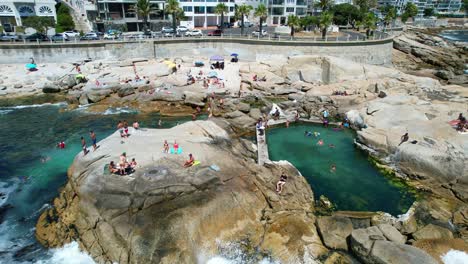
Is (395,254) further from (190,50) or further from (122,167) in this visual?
(190,50)

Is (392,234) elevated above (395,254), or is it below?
below

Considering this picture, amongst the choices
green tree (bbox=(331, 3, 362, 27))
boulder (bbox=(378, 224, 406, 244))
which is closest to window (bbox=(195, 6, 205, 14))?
green tree (bbox=(331, 3, 362, 27))

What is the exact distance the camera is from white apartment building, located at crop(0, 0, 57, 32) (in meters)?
65.5

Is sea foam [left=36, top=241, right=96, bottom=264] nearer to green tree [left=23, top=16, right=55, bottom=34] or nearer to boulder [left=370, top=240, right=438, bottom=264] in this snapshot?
boulder [left=370, top=240, right=438, bottom=264]

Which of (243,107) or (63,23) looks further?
(63,23)

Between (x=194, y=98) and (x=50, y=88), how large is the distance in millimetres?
22827

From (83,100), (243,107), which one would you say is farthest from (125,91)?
(243,107)

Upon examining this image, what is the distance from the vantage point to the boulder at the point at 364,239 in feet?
60.1

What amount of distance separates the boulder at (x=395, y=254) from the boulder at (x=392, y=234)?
4.37ft

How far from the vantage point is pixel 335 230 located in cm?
2036

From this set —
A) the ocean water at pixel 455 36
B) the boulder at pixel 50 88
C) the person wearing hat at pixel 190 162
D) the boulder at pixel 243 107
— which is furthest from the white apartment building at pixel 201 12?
the ocean water at pixel 455 36

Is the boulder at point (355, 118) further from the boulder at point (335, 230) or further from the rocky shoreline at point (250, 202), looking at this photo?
the boulder at point (335, 230)

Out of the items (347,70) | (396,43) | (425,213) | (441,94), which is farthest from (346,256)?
(396,43)

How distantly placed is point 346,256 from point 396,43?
75.5 metres
